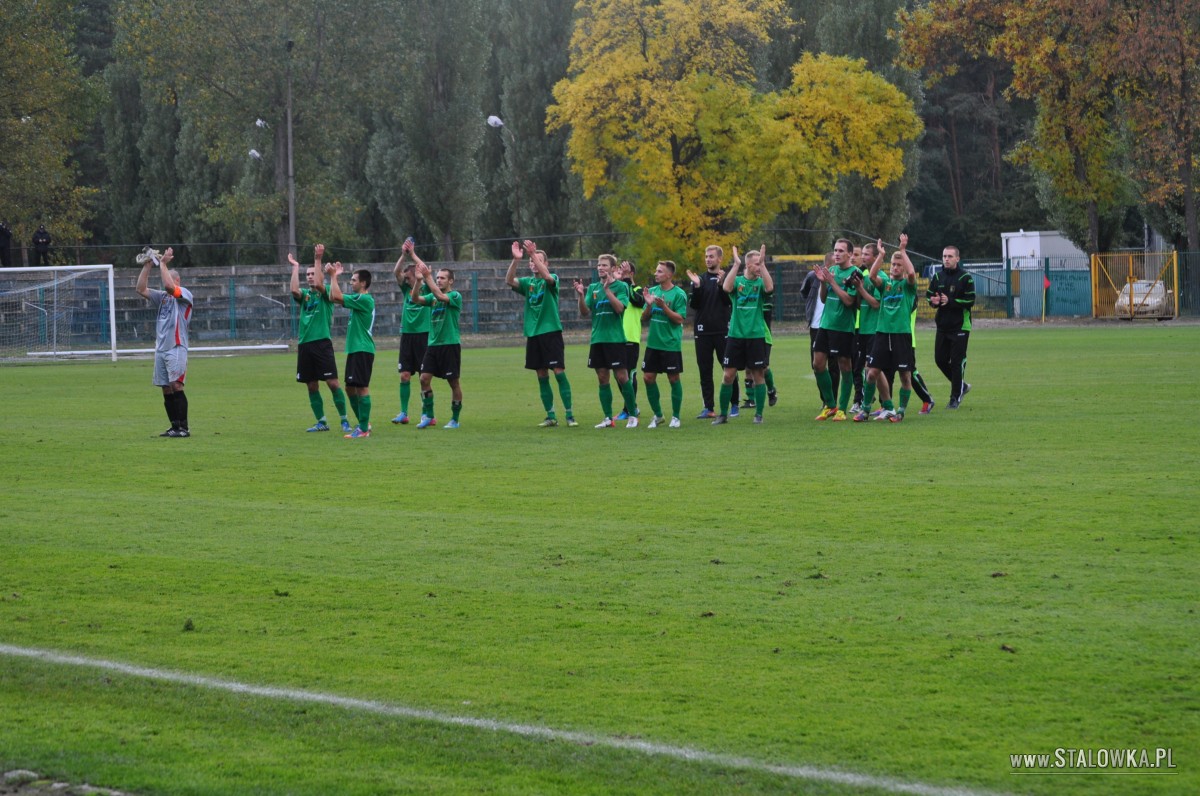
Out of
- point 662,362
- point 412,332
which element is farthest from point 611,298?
point 412,332

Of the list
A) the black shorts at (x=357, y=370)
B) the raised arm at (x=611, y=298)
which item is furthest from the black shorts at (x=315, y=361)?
the raised arm at (x=611, y=298)

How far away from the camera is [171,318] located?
658 inches

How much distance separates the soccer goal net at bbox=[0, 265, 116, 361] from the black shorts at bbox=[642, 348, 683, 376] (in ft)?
72.2

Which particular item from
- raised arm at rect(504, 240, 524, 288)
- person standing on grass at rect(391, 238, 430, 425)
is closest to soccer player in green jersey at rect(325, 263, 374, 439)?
person standing on grass at rect(391, 238, 430, 425)

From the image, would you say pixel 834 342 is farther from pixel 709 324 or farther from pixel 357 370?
pixel 357 370

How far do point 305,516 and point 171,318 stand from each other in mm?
6800

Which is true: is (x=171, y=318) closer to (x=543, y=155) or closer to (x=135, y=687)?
(x=135, y=687)

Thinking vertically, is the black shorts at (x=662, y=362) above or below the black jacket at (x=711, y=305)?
below

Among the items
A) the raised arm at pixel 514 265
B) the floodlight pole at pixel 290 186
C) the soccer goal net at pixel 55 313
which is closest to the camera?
the raised arm at pixel 514 265

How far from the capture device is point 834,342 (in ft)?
56.3

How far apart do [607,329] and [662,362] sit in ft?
2.45

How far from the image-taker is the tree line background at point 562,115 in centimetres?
4809

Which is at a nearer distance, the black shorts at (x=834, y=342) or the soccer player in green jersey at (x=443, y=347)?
the black shorts at (x=834, y=342)

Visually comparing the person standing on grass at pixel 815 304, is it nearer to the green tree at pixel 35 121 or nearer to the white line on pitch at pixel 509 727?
the white line on pitch at pixel 509 727
